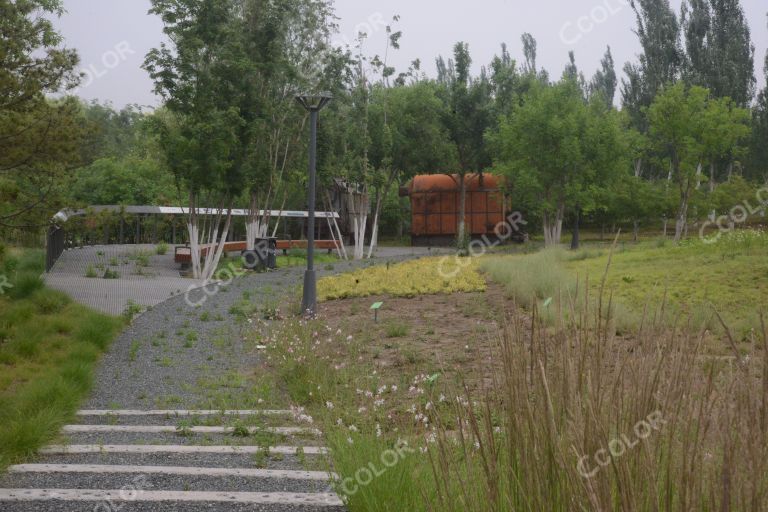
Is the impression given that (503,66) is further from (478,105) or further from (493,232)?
→ (493,232)

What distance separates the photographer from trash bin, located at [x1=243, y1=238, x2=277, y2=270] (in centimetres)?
2238

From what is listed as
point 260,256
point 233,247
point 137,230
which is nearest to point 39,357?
point 260,256

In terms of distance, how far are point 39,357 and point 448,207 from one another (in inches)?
1268

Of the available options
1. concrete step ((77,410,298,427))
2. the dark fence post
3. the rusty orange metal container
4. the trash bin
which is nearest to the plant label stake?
concrete step ((77,410,298,427))

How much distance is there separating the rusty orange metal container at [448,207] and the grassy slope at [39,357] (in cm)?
2748

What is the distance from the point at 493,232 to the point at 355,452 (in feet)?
120

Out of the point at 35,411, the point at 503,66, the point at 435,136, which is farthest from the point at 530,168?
the point at 35,411

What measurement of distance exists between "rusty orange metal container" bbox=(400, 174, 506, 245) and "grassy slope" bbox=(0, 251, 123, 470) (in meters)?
27.5

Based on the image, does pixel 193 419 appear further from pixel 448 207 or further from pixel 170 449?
pixel 448 207

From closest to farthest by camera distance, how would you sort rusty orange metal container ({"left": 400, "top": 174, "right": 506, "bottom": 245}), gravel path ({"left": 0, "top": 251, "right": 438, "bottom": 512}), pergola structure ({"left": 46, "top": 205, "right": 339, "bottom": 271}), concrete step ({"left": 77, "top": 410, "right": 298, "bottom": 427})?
gravel path ({"left": 0, "top": 251, "right": 438, "bottom": 512})
concrete step ({"left": 77, "top": 410, "right": 298, "bottom": 427})
pergola structure ({"left": 46, "top": 205, "right": 339, "bottom": 271})
rusty orange metal container ({"left": 400, "top": 174, "right": 506, "bottom": 245})

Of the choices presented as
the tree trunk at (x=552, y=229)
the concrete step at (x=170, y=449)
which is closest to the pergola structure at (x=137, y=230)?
the tree trunk at (x=552, y=229)

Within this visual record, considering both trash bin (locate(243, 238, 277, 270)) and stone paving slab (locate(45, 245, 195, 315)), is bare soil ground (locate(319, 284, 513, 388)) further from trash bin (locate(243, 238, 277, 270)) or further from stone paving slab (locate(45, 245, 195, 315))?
trash bin (locate(243, 238, 277, 270))

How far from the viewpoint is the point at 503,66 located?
1415 inches

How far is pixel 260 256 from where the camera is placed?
22.5 metres
